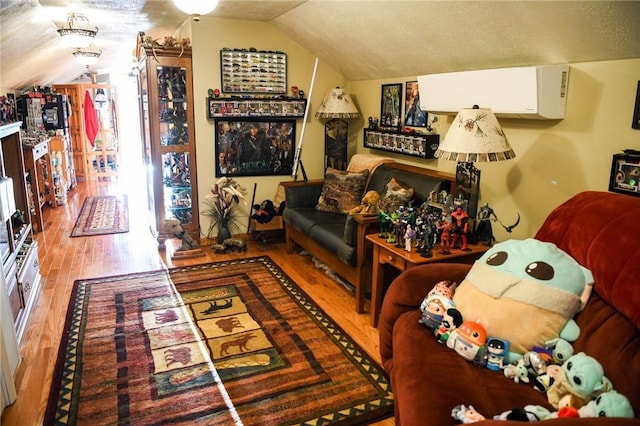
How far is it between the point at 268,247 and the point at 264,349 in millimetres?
1961

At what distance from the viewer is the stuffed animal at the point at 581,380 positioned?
139 cm

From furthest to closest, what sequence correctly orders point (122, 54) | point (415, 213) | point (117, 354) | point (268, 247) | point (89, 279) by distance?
point (122, 54) → point (268, 247) → point (89, 279) → point (415, 213) → point (117, 354)

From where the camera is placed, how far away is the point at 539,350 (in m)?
1.66

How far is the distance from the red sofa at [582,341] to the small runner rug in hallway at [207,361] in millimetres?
549

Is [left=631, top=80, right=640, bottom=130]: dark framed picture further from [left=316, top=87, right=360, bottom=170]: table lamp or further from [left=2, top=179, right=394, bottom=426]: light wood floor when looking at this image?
[left=316, top=87, right=360, bottom=170]: table lamp

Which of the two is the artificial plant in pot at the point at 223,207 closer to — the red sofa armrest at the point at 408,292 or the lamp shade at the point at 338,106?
the lamp shade at the point at 338,106

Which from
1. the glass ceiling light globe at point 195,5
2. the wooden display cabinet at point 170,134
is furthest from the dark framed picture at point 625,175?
the wooden display cabinet at point 170,134

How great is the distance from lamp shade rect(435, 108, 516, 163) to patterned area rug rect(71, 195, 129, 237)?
4.00 meters

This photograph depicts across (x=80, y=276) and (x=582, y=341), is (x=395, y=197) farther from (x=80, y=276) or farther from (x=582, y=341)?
(x=80, y=276)

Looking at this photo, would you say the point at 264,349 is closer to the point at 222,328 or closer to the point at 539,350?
the point at 222,328

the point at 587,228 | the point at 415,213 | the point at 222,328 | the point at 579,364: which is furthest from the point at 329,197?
the point at 579,364

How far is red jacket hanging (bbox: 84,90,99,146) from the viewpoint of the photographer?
8117 millimetres

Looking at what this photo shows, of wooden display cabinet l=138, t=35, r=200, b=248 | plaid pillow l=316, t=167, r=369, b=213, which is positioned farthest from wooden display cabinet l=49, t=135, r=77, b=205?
plaid pillow l=316, t=167, r=369, b=213

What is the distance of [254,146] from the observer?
461cm
